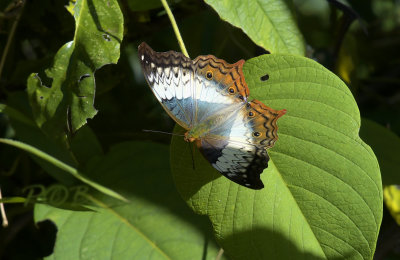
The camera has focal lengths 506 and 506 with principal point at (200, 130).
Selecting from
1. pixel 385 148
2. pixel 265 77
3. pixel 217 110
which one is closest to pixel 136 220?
pixel 217 110

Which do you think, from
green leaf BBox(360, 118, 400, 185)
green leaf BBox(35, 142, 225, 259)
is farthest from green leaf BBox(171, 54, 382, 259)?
green leaf BBox(360, 118, 400, 185)

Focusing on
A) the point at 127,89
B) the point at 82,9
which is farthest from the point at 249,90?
the point at 127,89

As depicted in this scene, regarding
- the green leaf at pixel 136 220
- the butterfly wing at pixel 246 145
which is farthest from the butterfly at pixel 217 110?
the green leaf at pixel 136 220

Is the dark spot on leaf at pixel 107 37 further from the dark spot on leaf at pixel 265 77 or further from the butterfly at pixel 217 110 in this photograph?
the dark spot on leaf at pixel 265 77

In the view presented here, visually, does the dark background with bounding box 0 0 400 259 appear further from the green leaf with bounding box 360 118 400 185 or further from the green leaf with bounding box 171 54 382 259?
the green leaf with bounding box 171 54 382 259

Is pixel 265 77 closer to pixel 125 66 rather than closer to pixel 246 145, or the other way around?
pixel 246 145
